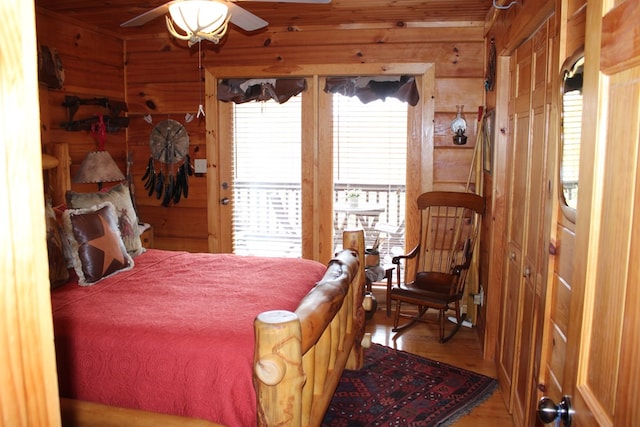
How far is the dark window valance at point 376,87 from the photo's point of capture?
4.30m

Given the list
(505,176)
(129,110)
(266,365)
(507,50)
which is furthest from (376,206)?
(266,365)

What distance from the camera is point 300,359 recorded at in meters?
1.70

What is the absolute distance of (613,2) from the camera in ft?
2.90

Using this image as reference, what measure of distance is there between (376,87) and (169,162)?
200 centimetres

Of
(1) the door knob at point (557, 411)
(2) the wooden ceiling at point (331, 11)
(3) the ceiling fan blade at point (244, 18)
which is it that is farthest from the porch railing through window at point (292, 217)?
(1) the door knob at point (557, 411)

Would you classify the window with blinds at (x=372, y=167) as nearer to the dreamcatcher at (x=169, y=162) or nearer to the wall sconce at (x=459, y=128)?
the wall sconce at (x=459, y=128)

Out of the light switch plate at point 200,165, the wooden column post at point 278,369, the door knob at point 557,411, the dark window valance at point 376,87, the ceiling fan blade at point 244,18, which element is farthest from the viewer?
the light switch plate at point 200,165

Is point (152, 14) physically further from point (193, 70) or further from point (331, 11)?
point (193, 70)

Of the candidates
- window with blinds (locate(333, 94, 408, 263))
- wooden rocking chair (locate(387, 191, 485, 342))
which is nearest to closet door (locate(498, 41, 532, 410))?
wooden rocking chair (locate(387, 191, 485, 342))

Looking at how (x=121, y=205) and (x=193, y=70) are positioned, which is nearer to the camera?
(x=121, y=205)

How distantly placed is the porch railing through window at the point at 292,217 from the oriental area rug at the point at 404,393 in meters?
1.26

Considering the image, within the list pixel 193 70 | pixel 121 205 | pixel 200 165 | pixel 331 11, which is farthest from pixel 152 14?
pixel 200 165

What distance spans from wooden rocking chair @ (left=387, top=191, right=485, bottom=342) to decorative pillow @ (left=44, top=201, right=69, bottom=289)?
7.50ft

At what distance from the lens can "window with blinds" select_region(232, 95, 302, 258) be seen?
4617 mm
